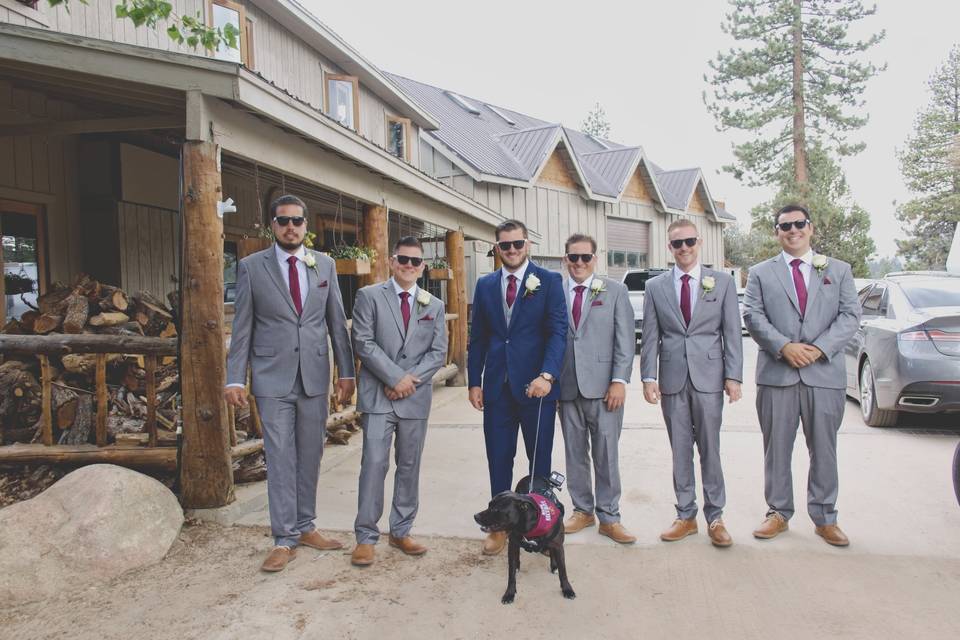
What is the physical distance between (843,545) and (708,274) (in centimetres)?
177

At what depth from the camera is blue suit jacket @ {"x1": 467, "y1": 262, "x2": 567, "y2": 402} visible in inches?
164

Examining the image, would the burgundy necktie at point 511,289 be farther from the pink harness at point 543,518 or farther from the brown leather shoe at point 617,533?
the brown leather shoe at point 617,533

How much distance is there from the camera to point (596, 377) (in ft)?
14.1

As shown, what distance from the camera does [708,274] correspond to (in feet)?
14.3

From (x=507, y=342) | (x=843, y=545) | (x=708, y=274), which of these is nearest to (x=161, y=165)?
(x=507, y=342)

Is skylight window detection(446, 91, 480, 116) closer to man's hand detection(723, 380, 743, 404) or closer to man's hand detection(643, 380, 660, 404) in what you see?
man's hand detection(643, 380, 660, 404)

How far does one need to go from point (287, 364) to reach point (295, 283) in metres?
0.48

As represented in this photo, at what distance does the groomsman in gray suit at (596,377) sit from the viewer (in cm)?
429

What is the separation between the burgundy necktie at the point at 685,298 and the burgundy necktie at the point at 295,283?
2311mm

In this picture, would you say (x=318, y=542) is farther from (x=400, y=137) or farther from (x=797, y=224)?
(x=400, y=137)

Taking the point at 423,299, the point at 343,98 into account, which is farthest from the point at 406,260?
the point at 343,98

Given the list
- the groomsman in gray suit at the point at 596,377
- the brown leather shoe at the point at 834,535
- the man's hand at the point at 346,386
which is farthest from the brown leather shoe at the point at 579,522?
the man's hand at the point at 346,386

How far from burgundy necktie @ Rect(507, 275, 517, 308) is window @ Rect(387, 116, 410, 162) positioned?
10.5 m

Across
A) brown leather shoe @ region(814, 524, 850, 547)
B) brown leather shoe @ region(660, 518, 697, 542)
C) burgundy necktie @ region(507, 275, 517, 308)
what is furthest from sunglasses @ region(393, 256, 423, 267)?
brown leather shoe @ region(814, 524, 850, 547)
